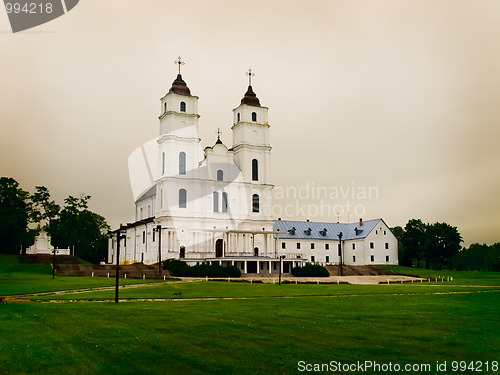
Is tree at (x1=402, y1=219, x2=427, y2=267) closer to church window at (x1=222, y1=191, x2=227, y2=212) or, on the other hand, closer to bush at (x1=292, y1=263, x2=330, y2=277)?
bush at (x1=292, y1=263, x2=330, y2=277)

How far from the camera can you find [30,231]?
86438mm

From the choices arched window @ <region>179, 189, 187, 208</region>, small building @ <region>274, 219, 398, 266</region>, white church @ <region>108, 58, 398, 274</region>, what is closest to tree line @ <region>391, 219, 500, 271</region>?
small building @ <region>274, 219, 398, 266</region>

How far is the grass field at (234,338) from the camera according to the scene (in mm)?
11195

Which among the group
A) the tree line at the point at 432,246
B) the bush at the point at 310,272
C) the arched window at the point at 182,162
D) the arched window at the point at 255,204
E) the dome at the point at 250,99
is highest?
the dome at the point at 250,99

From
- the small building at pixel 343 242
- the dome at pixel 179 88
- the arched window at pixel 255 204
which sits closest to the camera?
the dome at pixel 179 88

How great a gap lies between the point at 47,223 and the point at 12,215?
1192 cm

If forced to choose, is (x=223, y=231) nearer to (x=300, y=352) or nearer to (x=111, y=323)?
(x=111, y=323)

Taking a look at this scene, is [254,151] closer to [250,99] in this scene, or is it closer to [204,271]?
[250,99]

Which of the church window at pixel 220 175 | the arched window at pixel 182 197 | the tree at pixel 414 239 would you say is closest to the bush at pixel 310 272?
the arched window at pixel 182 197

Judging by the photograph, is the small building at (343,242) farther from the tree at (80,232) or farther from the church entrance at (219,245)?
the tree at (80,232)

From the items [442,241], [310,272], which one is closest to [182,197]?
[310,272]

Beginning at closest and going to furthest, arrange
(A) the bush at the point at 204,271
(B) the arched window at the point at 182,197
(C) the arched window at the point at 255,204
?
(A) the bush at the point at 204,271 → (B) the arched window at the point at 182,197 → (C) the arched window at the point at 255,204

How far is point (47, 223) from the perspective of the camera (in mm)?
87062

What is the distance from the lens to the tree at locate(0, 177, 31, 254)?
246 feet
